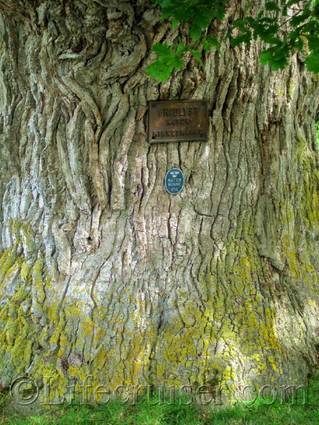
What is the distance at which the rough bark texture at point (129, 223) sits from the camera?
3.19 m

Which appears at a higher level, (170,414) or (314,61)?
(314,61)

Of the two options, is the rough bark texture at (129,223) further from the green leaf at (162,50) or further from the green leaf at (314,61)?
the green leaf at (314,61)

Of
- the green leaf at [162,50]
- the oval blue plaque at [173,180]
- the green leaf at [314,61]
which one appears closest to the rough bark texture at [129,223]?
the oval blue plaque at [173,180]

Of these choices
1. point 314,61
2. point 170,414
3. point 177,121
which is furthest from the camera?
point 177,121

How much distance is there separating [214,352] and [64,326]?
0.98m

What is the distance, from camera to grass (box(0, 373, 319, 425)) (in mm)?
3018

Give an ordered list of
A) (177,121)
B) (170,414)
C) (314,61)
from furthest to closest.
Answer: (177,121)
(170,414)
(314,61)

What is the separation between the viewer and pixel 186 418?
3.05 metres

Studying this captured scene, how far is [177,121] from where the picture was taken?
131 inches

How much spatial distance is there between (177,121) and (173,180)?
15.2 inches

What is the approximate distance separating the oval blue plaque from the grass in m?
1.32

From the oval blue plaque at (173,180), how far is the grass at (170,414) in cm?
132

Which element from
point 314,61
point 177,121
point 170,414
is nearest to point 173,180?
point 177,121

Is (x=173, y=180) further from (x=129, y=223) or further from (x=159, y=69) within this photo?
(x=159, y=69)
